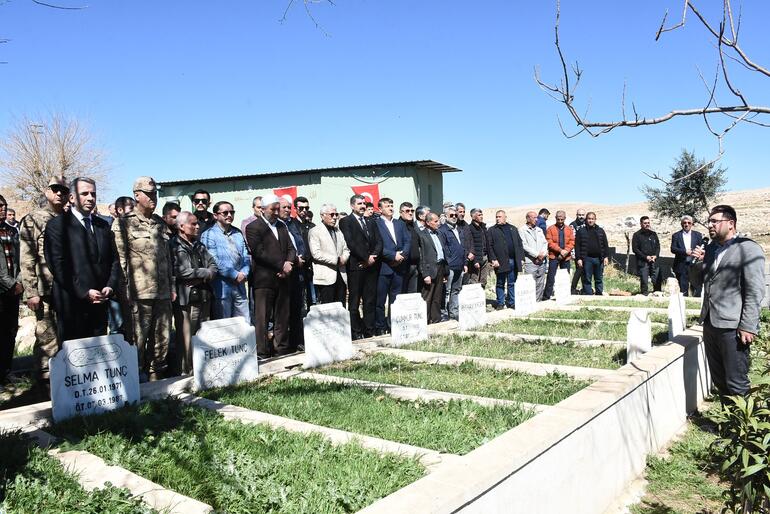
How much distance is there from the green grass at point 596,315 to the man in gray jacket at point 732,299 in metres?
4.57

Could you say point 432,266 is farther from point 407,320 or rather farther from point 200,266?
point 200,266

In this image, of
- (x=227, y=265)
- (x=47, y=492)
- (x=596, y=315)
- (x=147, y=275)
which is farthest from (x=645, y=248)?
(x=47, y=492)

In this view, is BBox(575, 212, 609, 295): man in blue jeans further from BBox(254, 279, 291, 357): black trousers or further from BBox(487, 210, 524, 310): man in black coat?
BBox(254, 279, 291, 357): black trousers

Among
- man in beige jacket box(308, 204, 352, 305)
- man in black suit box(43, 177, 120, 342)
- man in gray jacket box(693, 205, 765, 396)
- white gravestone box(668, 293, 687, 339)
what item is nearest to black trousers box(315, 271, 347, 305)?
man in beige jacket box(308, 204, 352, 305)

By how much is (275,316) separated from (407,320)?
1.86 m

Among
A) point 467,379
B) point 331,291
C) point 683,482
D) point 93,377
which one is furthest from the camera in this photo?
point 331,291

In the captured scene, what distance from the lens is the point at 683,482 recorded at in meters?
4.69

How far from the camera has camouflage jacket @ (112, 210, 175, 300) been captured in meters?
6.37

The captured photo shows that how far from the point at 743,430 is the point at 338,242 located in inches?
256

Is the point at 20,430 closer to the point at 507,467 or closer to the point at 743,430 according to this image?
the point at 507,467

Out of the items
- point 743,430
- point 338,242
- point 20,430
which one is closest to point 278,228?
point 338,242

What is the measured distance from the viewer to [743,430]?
3.44 metres

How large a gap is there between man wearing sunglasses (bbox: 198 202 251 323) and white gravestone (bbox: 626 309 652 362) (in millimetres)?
4610

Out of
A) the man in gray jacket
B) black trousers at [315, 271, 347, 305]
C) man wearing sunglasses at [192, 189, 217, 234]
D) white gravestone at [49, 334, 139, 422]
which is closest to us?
white gravestone at [49, 334, 139, 422]
